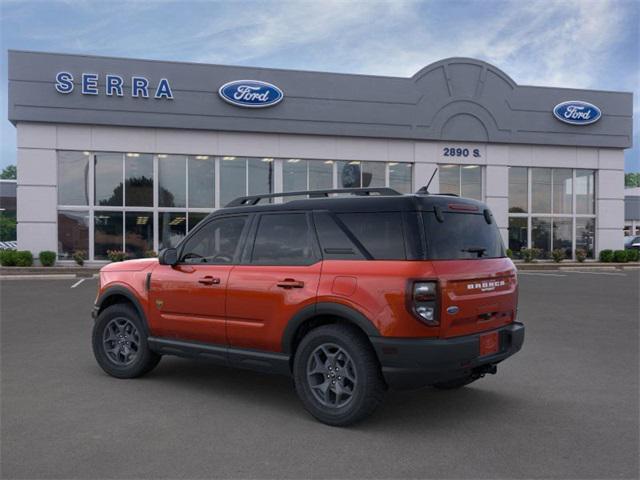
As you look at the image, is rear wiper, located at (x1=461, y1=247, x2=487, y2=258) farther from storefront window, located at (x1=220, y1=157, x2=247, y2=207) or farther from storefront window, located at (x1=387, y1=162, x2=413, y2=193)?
storefront window, located at (x1=387, y1=162, x2=413, y2=193)

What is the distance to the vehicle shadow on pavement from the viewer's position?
496cm

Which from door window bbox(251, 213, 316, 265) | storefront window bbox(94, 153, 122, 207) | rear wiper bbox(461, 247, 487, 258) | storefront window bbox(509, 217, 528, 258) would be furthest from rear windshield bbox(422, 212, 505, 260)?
storefront window bbox(509, 217, 528, 258)

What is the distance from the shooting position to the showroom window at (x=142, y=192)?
2400 cm

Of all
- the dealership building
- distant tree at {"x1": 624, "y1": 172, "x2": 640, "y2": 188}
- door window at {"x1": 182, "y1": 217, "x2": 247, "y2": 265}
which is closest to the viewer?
door window at {"x1": 182, "y1": 217, "x2": 247, "y2": 265}

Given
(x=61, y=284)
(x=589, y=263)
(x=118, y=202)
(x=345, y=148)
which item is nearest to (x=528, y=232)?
(x=589, y=263)

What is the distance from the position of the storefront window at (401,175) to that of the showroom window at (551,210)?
17.8 ft

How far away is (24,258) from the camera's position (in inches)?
Result: 890

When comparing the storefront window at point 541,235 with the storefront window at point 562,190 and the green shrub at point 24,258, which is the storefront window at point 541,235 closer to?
the storefront window at point 562,190

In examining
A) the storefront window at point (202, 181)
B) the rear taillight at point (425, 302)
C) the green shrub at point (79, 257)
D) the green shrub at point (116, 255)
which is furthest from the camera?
the storefront window at point (202, 181)

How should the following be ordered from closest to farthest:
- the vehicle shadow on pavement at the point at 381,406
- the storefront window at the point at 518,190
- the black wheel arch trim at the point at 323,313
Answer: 1. the black wheel arch trim at the point at 323,313
2. the vehicle shadow on pavement at the point at 381,406
3. the storefront window at the point at 518,190

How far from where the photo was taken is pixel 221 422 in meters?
4.83

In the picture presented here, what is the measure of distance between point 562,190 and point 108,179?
2262cm

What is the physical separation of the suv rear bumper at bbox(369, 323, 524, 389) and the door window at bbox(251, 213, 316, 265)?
1.08 metres

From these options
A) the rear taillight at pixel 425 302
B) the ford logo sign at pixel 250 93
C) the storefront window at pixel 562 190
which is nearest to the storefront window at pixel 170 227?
the ford logo sign at pixel 250 93
